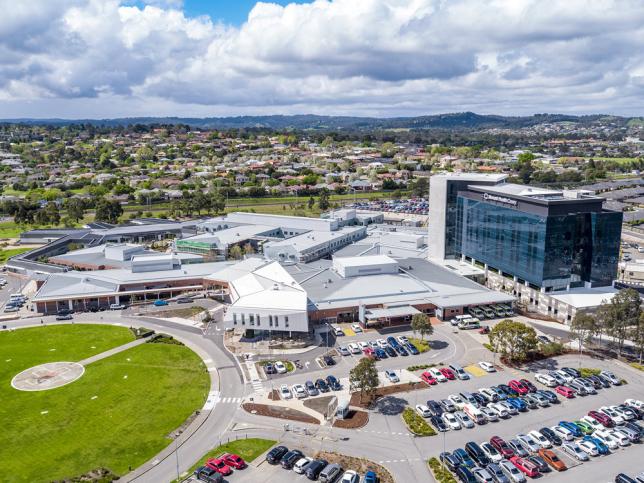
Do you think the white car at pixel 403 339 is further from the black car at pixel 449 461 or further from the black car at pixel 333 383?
the black car at pixel 449 461

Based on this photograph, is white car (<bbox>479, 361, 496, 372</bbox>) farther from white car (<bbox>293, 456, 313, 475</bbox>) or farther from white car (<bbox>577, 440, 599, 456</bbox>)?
white car (<bbox>293, 456, 313, 475</bbox>)

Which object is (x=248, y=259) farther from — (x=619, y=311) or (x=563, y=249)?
(x=619, y=311)

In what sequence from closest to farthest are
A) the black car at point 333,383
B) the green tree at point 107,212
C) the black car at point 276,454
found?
the black car at point 276,454, the black car at point 333,383, the green tree at point 107,212

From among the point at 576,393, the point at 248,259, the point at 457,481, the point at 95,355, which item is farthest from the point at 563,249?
the point at 95,355

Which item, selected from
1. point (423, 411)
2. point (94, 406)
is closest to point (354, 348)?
point (423, 411)

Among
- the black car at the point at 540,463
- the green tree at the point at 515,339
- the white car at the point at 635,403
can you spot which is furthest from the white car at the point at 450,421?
the white car at the point at 635,403

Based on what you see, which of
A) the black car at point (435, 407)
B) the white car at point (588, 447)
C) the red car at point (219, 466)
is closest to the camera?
the red car at point (219, 466)
